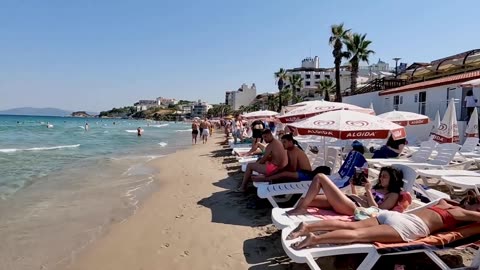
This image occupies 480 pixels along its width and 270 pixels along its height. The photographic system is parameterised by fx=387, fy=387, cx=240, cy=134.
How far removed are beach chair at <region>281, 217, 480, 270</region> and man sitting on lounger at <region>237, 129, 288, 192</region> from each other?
3174 mm

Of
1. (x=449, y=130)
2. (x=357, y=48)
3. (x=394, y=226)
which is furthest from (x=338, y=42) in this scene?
(x=394, y=226)

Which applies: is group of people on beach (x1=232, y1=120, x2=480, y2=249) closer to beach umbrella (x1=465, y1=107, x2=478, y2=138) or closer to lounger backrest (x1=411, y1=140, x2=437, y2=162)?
lounger backrest (x1=411, y1=140, x2=437, y2=162)

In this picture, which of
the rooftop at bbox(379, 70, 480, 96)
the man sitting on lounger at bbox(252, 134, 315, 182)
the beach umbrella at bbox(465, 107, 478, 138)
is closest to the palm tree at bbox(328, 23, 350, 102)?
the rooftop at bbox(379, 70, 480, 96)

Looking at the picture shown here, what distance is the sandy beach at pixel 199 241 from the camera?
463cm

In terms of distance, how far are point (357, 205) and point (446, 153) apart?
5127 millimetres

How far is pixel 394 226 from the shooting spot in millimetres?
3725

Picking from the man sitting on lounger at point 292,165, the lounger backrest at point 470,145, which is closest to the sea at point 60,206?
the man sitting on lounger at point 292,165

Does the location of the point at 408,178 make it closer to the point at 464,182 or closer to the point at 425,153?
the point at 464,182

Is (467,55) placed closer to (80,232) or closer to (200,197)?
(200,197)

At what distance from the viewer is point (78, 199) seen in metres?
9.05

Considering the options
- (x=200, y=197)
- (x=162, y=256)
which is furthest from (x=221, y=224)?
(x=200, y=197)

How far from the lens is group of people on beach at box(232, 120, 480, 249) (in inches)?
145

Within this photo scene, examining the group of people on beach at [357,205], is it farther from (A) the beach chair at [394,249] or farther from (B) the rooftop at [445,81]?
(B) the rooftop at [445,81]

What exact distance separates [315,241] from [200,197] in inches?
200
